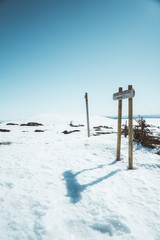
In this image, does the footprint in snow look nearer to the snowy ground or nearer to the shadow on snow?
the snowy ground

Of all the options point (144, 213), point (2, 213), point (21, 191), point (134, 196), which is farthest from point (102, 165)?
point (2, 213)

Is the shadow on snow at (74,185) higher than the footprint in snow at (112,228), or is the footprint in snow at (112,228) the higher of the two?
the footprint in snow at (112,228)

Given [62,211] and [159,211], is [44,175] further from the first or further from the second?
[159,211]

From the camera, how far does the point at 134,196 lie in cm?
308

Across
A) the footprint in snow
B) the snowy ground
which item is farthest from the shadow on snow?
the footprint in snow

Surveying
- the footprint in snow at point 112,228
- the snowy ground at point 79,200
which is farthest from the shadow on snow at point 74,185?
the footprint in snow at point 112,228

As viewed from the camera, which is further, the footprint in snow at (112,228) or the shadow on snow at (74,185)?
the shadow on snow at (74,185)

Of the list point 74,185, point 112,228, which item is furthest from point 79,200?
point 112,228

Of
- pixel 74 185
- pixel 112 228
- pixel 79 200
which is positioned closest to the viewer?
pixel 112 228

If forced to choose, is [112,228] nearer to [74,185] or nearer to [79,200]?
[79,200]

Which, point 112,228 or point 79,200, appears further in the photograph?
point 79,200

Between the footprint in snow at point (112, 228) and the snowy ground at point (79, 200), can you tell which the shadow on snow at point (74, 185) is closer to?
the snowy ground at point (79, 200)

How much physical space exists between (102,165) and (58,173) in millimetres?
1642

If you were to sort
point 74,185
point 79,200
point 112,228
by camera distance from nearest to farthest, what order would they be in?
1. point 112,228
2. point 79,200
3. point 74,185
